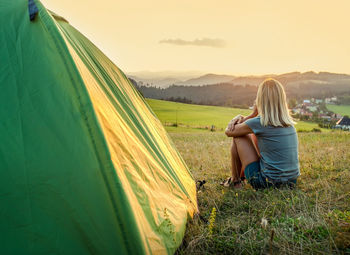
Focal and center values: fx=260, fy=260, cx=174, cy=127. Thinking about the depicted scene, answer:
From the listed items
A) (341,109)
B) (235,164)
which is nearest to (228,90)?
(341,109)

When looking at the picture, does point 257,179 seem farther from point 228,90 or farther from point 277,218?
point 228,90

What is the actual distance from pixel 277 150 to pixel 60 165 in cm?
278

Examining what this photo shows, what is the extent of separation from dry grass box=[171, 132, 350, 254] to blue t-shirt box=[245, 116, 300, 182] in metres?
0.24

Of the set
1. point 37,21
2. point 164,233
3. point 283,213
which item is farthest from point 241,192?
point 37,21

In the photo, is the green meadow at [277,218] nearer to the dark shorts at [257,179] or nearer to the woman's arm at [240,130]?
the dark shorts at [257,179]

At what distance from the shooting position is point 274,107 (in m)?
3.48

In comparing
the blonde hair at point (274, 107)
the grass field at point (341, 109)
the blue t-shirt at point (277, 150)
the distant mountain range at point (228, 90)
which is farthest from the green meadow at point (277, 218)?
the distant mountain range at point (228, 90)

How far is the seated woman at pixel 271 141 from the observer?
3490 millimetres

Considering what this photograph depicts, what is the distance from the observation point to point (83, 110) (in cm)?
190

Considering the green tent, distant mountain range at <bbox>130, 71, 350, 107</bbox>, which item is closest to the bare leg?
the green tent

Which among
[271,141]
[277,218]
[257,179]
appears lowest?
[277,218]

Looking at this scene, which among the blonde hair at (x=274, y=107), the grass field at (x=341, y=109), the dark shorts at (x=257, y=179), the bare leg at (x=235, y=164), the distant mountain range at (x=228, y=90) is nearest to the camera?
the blonde hair at (x=274, y=107)

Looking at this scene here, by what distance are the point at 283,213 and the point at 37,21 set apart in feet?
9.79

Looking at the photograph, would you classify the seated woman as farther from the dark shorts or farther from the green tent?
the green tent
